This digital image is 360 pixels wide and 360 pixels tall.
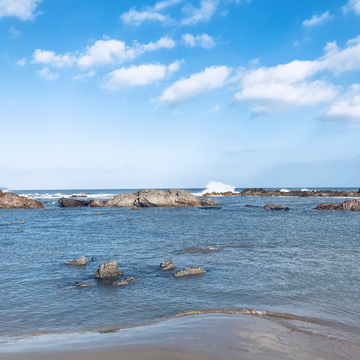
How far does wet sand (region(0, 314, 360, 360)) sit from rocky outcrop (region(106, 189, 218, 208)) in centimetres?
5893

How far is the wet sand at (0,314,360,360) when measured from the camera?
7898 mm

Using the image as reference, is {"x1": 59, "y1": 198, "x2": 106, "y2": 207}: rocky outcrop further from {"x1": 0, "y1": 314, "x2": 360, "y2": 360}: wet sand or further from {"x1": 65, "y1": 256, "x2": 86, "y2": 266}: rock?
{"x1": 0, "y1": 314, "x2": 360, "y2": 360}: wet sand

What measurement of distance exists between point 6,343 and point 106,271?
282 inches

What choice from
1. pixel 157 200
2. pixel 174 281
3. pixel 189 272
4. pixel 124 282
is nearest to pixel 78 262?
pixel 124 282

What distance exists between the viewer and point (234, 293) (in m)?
13.1

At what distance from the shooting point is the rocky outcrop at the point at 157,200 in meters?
68.8

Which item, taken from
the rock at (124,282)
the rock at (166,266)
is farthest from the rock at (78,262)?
the rock at (166,266)

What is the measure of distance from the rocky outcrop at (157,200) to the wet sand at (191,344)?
58.9 m

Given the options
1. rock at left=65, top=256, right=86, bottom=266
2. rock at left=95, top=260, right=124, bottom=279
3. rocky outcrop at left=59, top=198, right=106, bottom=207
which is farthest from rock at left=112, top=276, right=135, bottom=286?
rocky outcrop at left=59, top=198, right=106, bottom=207

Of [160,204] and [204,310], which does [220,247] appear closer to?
[204,310]

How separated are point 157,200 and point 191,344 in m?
60.6

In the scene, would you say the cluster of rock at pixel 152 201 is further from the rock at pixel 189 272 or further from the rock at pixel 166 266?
the rock at pixel 189 272

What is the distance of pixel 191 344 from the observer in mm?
8484

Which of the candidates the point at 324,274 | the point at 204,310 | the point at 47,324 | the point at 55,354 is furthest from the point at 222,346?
the point at 324,274
